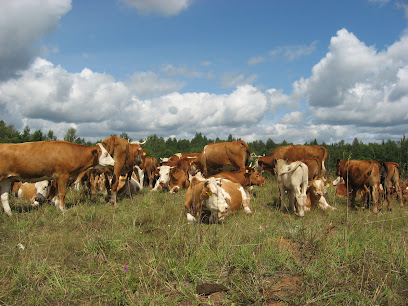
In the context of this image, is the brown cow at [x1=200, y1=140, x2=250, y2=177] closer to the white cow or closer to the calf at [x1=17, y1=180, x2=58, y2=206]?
the white cow

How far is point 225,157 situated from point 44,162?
8685 mm

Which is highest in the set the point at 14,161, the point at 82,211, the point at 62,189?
the point at 14,161

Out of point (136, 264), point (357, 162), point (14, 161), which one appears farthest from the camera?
point (357, 162)

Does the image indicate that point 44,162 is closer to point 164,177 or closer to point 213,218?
point 213,218

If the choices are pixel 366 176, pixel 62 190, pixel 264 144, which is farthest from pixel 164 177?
pixel 264 144

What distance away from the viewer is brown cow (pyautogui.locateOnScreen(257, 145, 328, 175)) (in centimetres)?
1403

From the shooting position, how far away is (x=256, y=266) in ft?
12.7

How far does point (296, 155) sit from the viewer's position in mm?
14453

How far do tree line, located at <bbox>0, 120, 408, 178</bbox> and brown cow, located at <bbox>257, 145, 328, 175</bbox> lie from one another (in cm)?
73

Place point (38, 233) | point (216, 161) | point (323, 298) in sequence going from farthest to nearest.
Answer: point (216, 161), point (38, 233), point (323, 298)

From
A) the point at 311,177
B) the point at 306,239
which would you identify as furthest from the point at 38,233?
the point at 311,177

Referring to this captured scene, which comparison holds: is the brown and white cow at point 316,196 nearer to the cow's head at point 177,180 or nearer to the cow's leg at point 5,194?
the cow's head at point 177,180

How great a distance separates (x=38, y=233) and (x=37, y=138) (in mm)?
33176

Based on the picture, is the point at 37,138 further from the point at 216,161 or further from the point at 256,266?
the point at 256,266
